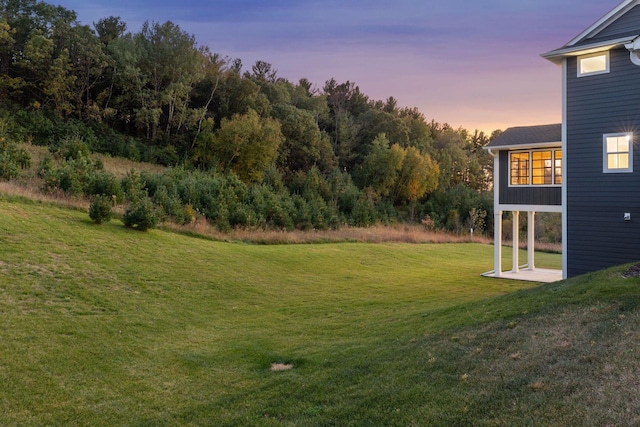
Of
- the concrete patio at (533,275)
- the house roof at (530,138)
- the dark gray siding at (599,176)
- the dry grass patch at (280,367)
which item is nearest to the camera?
the dry grass patch at (280,367)

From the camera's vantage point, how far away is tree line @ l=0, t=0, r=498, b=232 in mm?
31922

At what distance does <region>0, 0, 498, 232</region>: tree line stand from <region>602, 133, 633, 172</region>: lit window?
16.6 metres

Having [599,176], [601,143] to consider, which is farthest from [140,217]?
[601,143]

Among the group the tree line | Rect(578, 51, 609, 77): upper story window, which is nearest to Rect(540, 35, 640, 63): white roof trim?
Rect(578, 51, 609, 77): upper story window

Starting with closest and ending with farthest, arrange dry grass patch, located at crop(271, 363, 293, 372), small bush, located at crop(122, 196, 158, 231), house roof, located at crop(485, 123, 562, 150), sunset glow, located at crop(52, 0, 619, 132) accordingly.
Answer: dry grass patch, located at crop(271, 363, 293, 372)
house roof, located at crop(485, 123, 562, 150)
small bush, located at crop(122, 196, 158, 231)
sunset glow, located at crop(52, 0, 619, 132)

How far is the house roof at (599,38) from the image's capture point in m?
12.4

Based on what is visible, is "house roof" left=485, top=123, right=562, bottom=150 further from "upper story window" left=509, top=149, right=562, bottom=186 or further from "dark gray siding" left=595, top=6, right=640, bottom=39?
"dark gray siding" left=595, top=6, right=640, bottom=39

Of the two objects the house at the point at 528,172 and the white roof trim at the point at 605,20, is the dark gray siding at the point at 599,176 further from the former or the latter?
the house at the point at 528,172

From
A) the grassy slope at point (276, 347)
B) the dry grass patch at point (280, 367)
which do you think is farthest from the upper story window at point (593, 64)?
the dry grass patch at point (280, 367)

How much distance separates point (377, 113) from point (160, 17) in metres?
25.8

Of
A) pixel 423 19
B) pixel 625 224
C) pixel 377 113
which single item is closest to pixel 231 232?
pixel 423 19

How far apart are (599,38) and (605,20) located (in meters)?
0.49

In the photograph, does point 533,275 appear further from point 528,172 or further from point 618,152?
point 618,152

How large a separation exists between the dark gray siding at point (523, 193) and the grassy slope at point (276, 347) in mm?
4604
